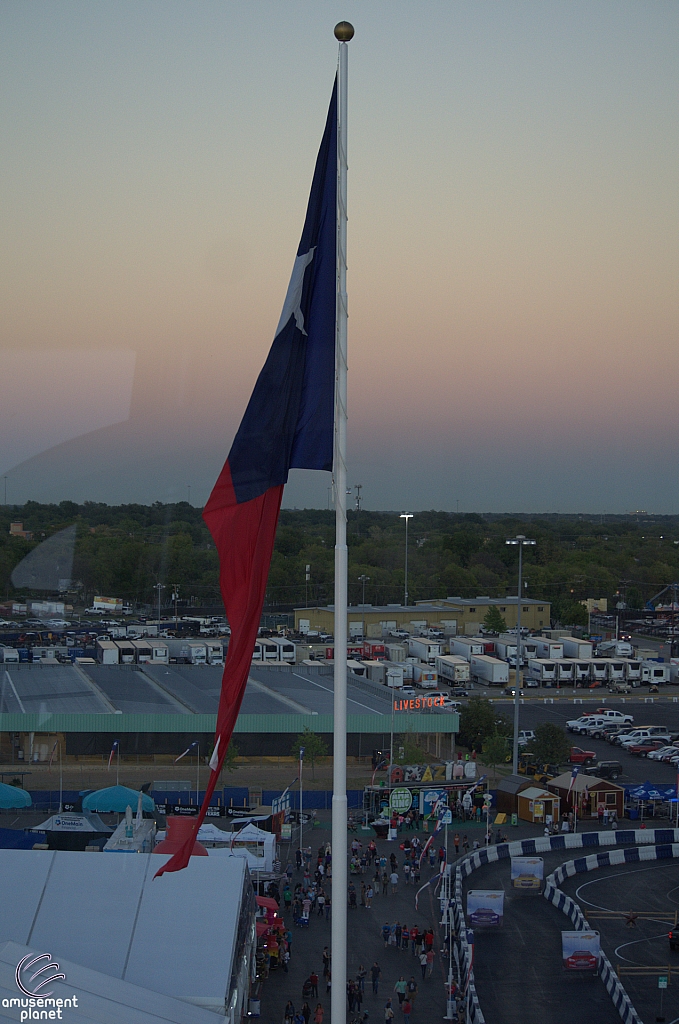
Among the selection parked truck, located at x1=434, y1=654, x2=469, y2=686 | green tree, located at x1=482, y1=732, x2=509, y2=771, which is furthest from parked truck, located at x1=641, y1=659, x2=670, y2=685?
green tree, located at x1=482, y1=732, x2=509, y2=771

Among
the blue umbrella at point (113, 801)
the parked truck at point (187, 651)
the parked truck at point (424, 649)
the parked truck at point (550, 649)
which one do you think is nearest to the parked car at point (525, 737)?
the parked truck at point (424, 649)

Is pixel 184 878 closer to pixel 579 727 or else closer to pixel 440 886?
pixel 440 886

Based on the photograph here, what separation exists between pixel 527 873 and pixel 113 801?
17.6 ft

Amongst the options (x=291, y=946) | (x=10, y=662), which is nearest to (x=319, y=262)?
(x=291, y=946)

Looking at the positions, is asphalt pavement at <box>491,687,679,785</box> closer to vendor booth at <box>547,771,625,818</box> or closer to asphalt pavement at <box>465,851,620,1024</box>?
vendor booth at <box>547,771,625,818</box>

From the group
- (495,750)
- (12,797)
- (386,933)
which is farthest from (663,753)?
(12,797)

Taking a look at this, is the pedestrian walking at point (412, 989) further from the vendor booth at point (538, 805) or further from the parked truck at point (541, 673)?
the parked truck at point (541, 673)

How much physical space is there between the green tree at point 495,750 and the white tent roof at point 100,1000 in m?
12.5

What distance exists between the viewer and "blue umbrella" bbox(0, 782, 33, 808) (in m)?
13.1

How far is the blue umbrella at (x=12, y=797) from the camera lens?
13117mm

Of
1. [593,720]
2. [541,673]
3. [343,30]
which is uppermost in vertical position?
[343,30]

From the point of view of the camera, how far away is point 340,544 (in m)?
3.23

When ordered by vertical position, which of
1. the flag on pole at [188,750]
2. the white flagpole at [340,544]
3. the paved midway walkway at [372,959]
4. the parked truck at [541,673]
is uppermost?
the white flagpole at [340,544]

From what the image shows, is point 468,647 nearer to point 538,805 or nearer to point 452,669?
point 452,669
